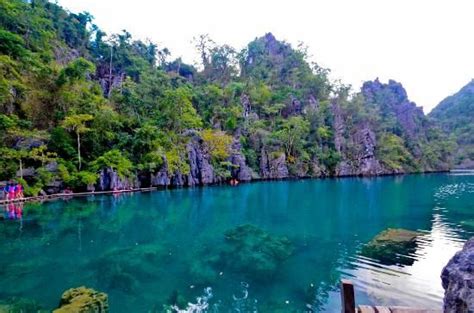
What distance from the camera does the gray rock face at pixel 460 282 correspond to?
328 centimetres

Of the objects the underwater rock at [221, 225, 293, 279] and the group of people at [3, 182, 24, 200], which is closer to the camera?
the underwater rock at [221, 225, 293, 279]

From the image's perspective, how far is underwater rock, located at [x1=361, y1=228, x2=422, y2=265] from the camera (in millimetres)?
10905

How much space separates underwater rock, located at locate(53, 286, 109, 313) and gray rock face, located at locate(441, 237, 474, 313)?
5.90 m

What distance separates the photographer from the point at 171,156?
35000 millimetres

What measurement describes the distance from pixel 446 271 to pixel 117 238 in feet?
40.8

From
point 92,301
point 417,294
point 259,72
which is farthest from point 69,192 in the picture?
point 259,72

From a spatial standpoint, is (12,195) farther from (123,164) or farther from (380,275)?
(380,275)

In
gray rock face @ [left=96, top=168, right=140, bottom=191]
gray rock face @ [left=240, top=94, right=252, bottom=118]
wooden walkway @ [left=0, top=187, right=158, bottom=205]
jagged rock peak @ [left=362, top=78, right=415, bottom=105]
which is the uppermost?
jagged rock peak @ [left=362, top=78, right=415, bottom=105]

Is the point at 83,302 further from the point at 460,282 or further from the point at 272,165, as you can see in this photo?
the point at 272,165

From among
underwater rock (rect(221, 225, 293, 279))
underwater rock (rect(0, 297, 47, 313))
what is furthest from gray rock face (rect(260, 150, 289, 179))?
underwater rock (rect(0, 297, 47, 313))

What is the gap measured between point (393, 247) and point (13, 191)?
2324 cm

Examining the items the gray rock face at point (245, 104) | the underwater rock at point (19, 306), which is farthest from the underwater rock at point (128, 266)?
the gray rock face at point (245, 104)

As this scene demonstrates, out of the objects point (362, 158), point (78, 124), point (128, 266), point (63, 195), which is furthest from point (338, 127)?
point (128, 266)

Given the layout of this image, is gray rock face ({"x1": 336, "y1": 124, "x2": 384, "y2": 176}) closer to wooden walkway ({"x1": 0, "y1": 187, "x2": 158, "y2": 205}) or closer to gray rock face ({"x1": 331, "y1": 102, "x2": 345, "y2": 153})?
gray rock face ({"x1": 331, "y1": 102, "x2": 345, "y2": 153})
